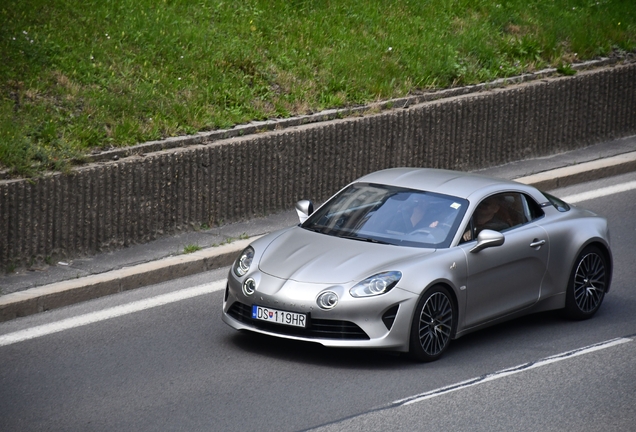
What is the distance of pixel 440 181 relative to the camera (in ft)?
30.1

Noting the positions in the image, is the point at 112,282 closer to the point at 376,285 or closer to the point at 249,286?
the point at 249,286

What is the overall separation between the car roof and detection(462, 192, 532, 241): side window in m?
0.11

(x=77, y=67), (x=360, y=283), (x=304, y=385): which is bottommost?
(x=304, y=385)

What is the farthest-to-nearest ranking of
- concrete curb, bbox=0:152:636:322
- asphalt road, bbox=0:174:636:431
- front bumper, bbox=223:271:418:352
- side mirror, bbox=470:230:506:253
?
concrete curb, bbox=0:152:636:322, side mirror, bbox=470:230:506:253, front bumper, bbox=223:271:418:352, asphalt road, bbox=0:174:636:431

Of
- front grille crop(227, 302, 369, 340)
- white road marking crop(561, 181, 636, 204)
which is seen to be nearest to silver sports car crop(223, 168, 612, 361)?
front grille crop(227, 302, 369, 340)

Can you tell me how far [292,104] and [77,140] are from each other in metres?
3.22

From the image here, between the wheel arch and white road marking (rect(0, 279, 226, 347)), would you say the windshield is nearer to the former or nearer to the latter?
the wheel arch

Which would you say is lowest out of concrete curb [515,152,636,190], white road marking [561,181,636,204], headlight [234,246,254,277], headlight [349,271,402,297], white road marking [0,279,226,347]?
white road marking [0,279,226,347]

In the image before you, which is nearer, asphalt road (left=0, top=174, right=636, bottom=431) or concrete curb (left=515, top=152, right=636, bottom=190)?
asphalt road (left=0, top=174, right=636, bottom=431)

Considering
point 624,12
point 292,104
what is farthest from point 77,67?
point 624,12

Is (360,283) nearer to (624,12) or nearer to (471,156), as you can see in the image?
(471,156)

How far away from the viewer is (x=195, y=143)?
12039 millimetres

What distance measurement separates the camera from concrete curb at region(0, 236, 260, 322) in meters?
9.41

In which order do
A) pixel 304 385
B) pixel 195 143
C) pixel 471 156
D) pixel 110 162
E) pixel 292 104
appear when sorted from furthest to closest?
pixel 471 156
pixel 292 104
pixel 195 143
pixel 110 162
pixel 304 385
